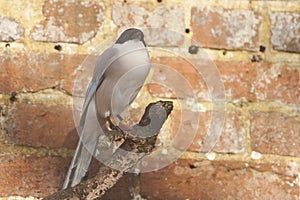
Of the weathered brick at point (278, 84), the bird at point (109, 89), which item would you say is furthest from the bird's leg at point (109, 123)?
the weathered brick at point (278, 84)

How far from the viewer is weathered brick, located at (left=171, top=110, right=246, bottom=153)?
3.09ft

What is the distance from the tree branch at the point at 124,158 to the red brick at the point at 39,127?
21cm

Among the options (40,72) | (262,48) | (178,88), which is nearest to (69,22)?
(40,72)

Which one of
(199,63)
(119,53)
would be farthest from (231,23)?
(119,53)

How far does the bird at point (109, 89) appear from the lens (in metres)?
0.83

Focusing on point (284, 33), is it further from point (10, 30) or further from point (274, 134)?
point (10, 30)

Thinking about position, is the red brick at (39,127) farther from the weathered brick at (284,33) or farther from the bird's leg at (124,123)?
the weathered brick at (284,33)

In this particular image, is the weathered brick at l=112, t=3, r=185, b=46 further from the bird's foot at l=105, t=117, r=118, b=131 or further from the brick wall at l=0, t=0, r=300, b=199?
the bird's foot at l=105, t=117, r=118, b=131

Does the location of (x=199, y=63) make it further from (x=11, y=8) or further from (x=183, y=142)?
(x=11, y=8)

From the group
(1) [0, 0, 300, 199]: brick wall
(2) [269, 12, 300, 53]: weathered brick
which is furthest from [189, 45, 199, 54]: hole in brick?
(2) [269, 12, 300, 53]: weathered brick

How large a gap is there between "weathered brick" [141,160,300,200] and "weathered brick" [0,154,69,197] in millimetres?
124

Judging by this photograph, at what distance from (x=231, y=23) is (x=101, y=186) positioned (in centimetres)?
38

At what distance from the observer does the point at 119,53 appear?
92 cm

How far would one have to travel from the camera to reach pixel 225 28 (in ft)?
3.19
